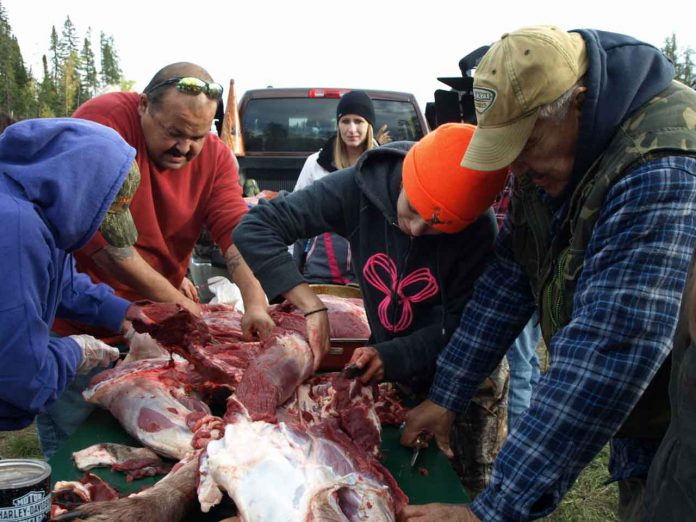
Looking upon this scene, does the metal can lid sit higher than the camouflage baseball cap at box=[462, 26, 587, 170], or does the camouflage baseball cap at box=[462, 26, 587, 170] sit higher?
the camouflage baseball cap at box=[462, 26, 587, 170]

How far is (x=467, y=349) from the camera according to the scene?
2.41m

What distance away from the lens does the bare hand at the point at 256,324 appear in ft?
9.33

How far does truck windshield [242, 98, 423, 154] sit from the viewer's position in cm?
746

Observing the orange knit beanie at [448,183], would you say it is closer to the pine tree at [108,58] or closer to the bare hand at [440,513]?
the bare hand at [440,513]

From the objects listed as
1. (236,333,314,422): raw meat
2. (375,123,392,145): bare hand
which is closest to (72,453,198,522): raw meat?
(236,333,314,422): raw meat

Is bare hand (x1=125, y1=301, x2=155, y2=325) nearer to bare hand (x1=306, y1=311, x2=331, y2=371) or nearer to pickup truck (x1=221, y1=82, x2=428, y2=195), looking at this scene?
bare hand (x1=306, y1=311, x2=331, y2=371)

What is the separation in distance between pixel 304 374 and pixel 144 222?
133cm

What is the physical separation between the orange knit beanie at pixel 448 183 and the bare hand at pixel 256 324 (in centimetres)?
94

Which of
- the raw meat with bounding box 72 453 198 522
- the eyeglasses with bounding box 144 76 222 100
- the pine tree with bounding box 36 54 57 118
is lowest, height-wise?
the pine tree with bounding box 36 54 57 118

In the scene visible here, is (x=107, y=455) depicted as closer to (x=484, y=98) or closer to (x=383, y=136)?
(x=484, y=98)

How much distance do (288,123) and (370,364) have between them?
5520mm

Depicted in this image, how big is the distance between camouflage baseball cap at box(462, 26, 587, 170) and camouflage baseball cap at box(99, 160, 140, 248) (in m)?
1.25

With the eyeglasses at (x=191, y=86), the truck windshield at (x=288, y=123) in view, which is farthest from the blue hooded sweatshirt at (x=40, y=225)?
the truck windshield at (x=288, y=123)

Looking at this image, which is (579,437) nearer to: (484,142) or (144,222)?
(484,142)
